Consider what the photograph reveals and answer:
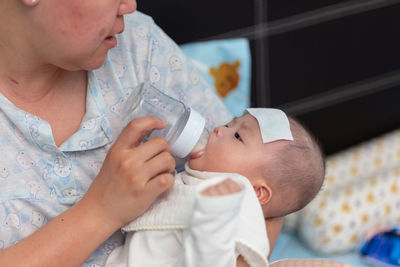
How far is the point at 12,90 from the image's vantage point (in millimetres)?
1282

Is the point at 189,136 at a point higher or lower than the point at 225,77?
higher

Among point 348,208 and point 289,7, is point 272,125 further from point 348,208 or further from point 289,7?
point 289,7

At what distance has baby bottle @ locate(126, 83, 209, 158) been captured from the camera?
1282 millimetres

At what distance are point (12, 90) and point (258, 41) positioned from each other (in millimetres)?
1226

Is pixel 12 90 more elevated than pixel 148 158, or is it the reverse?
pixel 12 90

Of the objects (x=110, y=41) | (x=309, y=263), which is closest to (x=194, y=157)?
(x=110, y=41)

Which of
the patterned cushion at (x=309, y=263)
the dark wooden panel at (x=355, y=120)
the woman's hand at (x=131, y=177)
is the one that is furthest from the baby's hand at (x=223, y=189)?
the dark wooden panel at (x=355, y=120)

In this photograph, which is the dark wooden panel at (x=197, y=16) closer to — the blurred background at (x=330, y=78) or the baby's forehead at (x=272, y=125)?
the blurred background at (x=330, y=78)

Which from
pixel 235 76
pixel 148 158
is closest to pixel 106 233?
pixel 148 158

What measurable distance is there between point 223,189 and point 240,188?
3 centimetres

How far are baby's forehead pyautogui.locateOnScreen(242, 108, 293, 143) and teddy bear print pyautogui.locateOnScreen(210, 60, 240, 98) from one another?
2.28 feet

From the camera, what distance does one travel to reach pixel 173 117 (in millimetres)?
1367

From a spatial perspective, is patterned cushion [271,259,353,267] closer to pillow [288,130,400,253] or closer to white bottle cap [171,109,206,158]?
white bottle cap [171,109,206,158]

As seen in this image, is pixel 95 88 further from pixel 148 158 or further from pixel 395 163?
pixel 395 163
